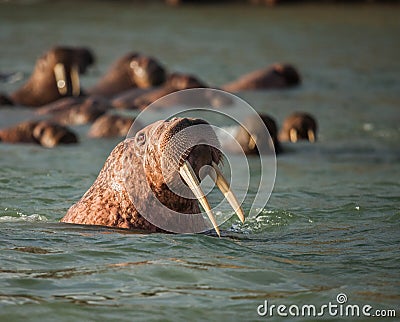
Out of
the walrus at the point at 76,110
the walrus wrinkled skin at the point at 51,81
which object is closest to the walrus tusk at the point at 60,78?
the walrus wrinkled skin at the point at 51,81

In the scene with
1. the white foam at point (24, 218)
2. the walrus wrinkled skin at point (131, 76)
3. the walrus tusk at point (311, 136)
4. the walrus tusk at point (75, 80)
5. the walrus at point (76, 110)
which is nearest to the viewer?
the white foam at point (24, 218)

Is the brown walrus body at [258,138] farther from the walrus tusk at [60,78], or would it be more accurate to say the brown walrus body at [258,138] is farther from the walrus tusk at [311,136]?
the walrus tusk at [60,78]

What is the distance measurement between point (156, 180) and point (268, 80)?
1320cm

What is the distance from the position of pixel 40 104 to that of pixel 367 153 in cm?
666

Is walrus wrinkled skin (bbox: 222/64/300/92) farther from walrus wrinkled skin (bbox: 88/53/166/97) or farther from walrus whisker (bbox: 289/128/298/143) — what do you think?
walrus whisker (bbox: 289/128/298/143)

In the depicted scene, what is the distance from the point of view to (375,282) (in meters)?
6.45

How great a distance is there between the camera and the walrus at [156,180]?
6.73m

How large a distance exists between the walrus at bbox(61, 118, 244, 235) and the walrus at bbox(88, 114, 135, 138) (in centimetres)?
689

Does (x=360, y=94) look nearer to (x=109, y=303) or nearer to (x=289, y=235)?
(x=289, y=235)

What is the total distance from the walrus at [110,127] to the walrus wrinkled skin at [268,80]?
493 cm

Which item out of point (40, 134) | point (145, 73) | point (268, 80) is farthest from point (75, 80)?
point (40, 134)

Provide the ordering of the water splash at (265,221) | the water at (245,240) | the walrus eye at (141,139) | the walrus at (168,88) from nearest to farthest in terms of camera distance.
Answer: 1. the water at (245,240)
2. the walrus eye at (141,139)
3. the water splash at (265,221)
4. the walrus at (168,88)

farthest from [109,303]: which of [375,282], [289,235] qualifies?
[289,235]

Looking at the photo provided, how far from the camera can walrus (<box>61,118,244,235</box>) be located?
6730mm
